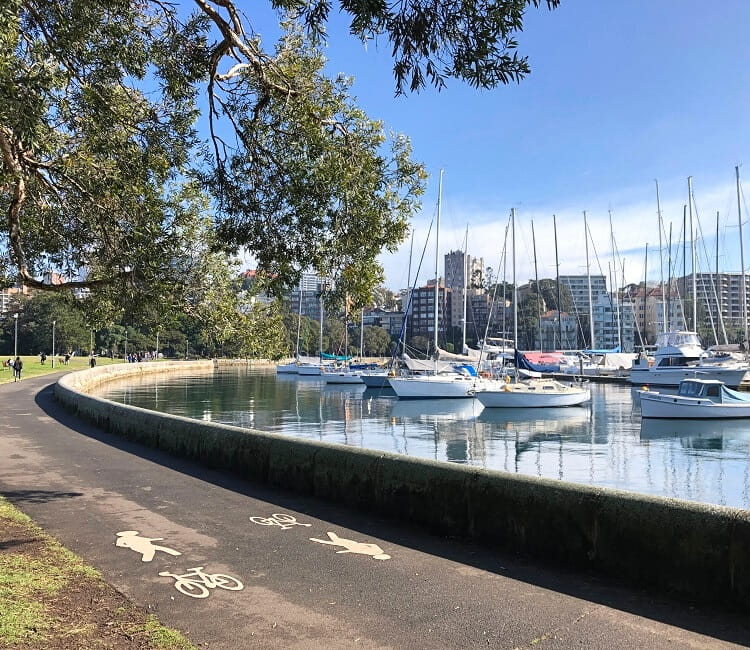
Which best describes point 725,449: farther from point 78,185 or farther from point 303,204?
point 78,185

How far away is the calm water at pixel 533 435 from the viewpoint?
2118 centimetres

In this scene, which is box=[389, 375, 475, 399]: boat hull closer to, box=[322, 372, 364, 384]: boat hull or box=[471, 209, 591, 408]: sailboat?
box=[471, 209, 591, 408]: sailboat

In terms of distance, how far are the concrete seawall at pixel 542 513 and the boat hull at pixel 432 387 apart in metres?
37.9

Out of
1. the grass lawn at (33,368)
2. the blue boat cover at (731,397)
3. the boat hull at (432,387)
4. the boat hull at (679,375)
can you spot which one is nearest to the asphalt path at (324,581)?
the blue boat cover at (731,397)

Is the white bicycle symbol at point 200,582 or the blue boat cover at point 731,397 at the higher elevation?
the white bicycle symbol at point 200,582

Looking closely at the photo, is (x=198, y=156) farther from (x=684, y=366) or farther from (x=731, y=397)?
(x=684, y=366)

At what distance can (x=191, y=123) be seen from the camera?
10.4m

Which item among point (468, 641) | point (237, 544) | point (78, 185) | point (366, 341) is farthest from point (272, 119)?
point (366, 341)

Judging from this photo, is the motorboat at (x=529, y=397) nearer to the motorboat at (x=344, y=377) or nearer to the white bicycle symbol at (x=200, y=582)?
the motorboat at (x=344, y=377)

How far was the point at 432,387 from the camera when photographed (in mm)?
49750

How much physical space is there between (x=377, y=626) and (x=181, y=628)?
60.0 inches

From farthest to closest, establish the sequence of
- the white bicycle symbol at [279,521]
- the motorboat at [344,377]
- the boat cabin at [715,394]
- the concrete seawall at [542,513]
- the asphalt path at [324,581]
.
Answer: the motorboat at [344,377] < the boat cabin at [715,394] < the white bicycle symbol at [279,521] < the concrete seawall at [542,513] < the asphalt path at [324,581]

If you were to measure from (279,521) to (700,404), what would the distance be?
31.7 metres

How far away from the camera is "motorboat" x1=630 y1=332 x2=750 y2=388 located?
54.9 m
